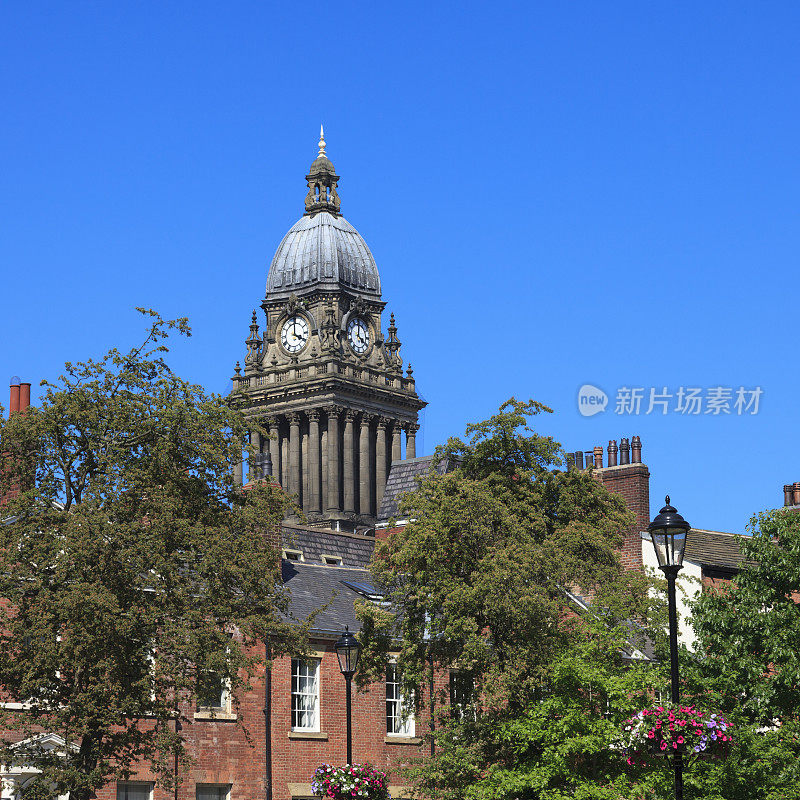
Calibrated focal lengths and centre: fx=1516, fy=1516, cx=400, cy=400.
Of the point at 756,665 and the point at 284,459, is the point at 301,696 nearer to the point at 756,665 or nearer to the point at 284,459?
the point at 756,665

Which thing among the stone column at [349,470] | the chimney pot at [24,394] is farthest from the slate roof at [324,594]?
the stone column at [349,470]

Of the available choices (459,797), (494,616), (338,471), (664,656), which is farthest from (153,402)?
(338,471)

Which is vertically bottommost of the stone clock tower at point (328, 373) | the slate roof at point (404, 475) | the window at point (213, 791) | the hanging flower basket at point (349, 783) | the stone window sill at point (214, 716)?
the window at point (213, 791)

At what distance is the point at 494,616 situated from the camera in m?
41.4

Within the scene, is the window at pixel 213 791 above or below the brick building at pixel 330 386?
below

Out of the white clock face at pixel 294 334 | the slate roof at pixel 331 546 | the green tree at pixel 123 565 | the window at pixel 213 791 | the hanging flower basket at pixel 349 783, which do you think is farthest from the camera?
the white clock face at pixel 294 334

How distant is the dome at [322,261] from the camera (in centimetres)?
11769

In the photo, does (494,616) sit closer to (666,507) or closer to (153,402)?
(153,402)

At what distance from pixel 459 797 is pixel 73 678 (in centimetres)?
1202

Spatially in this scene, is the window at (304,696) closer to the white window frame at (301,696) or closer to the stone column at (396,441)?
the white window frame at (301,696)

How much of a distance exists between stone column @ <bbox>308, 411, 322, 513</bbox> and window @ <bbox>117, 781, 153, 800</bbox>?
6621 centimetres

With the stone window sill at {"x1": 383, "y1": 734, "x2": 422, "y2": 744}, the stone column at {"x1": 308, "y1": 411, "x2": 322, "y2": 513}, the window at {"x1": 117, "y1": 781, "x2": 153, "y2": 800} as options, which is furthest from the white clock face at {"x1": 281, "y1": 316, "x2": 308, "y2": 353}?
the window at {"x1": 117, "y1": 781, "x2": 153, "y2": 800}

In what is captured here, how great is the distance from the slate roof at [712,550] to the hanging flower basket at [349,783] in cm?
2442

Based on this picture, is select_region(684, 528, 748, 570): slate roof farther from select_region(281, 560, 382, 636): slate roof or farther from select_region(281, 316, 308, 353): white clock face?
select_region(281, 316, 308, 353): white clock face
